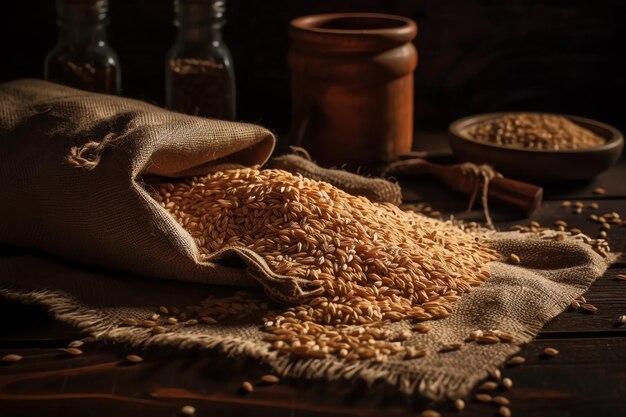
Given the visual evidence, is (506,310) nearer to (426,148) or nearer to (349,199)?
(349,199)

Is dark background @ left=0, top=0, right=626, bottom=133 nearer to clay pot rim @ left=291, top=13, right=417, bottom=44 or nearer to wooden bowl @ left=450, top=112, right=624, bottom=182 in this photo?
clay pot rim @ left=291, top=13, right=417, bottom=44

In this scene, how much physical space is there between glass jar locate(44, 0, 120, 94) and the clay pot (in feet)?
1.47

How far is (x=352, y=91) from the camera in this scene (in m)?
2.06

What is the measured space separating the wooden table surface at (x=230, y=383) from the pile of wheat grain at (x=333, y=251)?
95 mm

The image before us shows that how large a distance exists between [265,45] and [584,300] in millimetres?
1321

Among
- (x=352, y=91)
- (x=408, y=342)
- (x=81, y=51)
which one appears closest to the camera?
(x=408, y=342)

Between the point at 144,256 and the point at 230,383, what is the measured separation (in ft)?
1.09

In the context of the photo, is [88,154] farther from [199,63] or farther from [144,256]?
[199,63]

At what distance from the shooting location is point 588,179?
2.13 m

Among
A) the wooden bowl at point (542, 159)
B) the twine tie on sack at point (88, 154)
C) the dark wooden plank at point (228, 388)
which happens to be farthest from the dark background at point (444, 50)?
the dark wooden plank at point (228, 388)

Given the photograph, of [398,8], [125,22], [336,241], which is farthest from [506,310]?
[125,22]

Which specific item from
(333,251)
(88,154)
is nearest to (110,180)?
(88,154)

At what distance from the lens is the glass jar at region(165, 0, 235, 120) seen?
85.9 inches

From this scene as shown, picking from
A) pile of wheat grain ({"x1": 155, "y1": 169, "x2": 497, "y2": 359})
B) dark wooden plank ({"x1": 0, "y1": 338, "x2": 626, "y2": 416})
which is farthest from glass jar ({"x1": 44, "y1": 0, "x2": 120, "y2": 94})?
dark wooden plank ({"x1": 0, "y1": 338, "x2": 626, "y2": 416})
